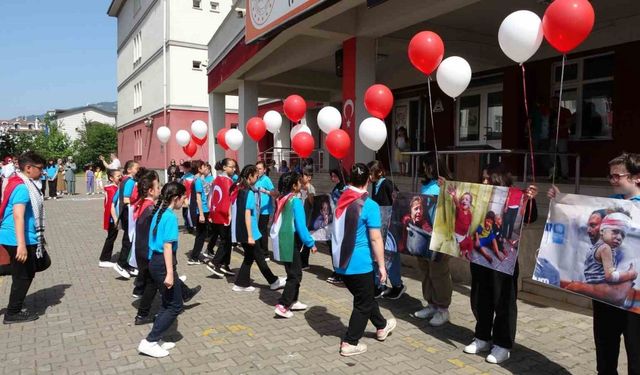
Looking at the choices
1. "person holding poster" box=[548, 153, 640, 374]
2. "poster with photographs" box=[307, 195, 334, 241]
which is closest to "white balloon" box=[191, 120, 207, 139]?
"poster with photographs" box=[307, 195, 334, 241]

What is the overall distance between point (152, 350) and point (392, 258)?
3.06 metres

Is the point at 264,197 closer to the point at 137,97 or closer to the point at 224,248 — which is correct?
the point at 224,248

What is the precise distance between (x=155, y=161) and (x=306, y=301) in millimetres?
26568

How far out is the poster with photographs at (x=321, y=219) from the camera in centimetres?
717

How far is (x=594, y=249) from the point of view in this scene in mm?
3377

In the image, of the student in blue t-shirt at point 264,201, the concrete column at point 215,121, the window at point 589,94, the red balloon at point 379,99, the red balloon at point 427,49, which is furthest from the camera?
the concrete column at point 215,121

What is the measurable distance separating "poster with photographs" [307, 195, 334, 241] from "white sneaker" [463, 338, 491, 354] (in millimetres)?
3233

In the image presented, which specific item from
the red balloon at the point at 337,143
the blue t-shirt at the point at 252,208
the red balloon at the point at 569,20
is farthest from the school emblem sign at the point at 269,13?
the red balloon at the point at 569,20

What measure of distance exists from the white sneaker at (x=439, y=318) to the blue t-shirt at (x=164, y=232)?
111 inches

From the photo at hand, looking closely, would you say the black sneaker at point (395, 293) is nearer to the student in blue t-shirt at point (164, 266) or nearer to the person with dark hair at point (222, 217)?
the person with dark hair at point (222, 217)

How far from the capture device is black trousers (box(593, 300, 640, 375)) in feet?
10.4

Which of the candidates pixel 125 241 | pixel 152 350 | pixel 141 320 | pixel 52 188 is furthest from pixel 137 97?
pixel 152 350

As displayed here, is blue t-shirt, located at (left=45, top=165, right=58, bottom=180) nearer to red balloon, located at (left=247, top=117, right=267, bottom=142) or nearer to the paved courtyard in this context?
red balloon, located at (left=247, top=117, right=267, bottom=142)

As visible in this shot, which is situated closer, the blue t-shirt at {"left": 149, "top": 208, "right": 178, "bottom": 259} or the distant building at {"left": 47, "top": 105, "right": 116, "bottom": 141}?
the blue t-shirt at {"left": 149, "top": 208, "right": 178, "bottom": 259}
